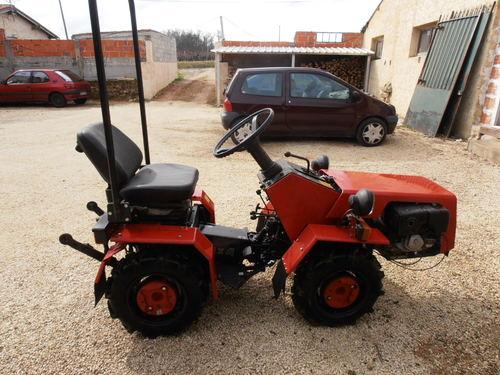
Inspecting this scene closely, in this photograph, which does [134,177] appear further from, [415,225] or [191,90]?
[191,90]

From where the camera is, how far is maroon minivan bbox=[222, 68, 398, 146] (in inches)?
288

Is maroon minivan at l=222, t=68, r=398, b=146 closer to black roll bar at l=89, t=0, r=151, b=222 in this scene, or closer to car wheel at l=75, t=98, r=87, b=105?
black roll bar at l=89, t=0, r=151, b=222

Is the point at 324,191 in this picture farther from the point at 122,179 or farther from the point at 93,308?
the point at 93,308

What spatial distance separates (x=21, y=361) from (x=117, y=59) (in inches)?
650

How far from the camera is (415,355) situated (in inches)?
89.6

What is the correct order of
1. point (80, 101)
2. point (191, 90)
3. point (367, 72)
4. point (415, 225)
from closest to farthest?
point (415, 225) → point (367, 72) → point (80, 101) → point (191, 90)

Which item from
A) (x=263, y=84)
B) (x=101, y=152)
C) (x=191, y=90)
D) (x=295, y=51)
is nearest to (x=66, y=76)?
(x=191, y=90)

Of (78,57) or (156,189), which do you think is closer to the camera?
(156,189)

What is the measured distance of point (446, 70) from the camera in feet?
27.2

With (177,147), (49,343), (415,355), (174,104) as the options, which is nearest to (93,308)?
(49,343)

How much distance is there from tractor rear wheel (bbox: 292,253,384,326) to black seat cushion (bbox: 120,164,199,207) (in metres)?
0.88

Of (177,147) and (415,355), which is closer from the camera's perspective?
(415,355)

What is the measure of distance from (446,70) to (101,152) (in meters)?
8.27

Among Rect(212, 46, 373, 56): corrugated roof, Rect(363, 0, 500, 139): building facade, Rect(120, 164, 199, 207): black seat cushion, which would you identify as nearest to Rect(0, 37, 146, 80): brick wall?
Rect(212, 46, 373, 56): corrugated roof
